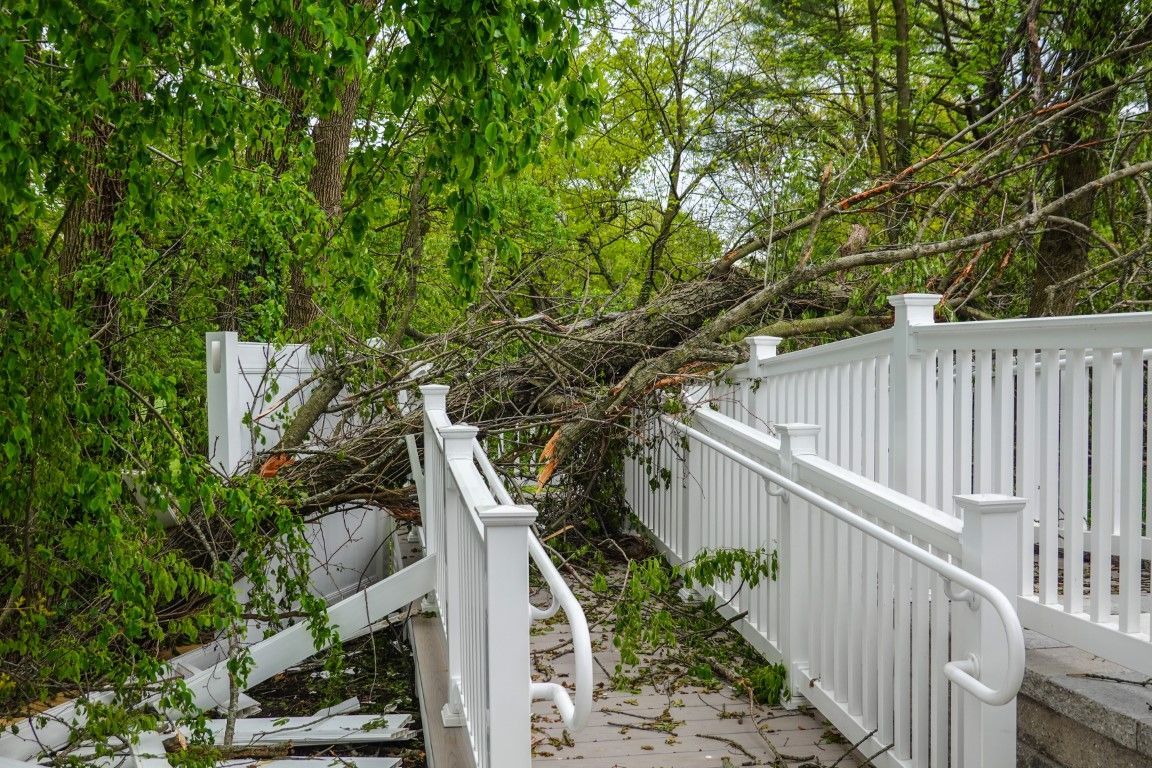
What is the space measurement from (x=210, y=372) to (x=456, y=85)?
152 inches

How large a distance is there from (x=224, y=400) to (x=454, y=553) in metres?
3.04

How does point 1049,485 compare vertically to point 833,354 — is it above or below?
below

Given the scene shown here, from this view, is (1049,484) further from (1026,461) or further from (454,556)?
(454,556)

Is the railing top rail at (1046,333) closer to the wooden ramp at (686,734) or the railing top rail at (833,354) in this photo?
the railing top rail at (833,354)

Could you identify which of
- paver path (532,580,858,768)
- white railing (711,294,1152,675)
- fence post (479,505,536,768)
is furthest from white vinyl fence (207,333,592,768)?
white railing (711,294,1152,675)

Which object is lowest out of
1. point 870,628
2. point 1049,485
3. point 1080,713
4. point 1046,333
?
point 1080,713

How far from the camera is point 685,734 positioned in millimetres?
4254

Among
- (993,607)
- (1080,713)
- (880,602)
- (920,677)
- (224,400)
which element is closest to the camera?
(993,607)

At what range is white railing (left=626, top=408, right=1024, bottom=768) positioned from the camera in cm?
293

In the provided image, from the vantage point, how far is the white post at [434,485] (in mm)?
5031

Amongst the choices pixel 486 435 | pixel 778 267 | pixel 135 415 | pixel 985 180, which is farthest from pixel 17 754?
pixel 985 180

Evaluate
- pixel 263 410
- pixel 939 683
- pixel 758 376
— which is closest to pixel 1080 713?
pixel 939 683

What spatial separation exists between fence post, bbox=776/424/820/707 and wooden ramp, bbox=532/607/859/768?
24 centimetres

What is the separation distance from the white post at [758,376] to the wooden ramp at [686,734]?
2199 millimetres
